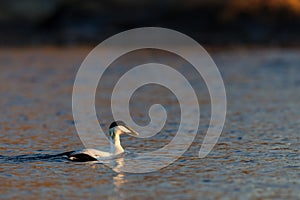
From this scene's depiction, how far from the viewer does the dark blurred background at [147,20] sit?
35.8 metres

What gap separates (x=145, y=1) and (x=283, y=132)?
78.7 feet

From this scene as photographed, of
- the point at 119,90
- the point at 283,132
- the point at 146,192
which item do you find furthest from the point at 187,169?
the point at 119,90

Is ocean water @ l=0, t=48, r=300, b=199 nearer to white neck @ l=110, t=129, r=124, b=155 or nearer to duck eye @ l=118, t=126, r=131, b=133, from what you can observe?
duck eye @ l=118, t=126, r=131, b=133

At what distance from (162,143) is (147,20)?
23481 mm

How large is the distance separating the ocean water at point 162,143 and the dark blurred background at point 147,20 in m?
9.55

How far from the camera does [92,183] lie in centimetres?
1128

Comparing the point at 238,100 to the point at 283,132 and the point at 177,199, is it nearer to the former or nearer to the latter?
the point at 283,132

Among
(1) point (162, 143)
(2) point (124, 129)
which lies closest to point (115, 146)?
(2) point (124, 129)

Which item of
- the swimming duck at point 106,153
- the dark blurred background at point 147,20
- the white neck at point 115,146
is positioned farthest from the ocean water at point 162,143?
the dark blurred background at point 147,20

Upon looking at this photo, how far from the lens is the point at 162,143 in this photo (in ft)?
46.8

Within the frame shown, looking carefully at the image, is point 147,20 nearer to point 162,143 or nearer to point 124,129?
point 162,143

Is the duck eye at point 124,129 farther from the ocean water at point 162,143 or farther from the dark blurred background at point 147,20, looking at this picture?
the dark blurred background at point 147,20

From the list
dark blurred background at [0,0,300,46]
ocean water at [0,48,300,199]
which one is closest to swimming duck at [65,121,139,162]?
ocean water at [0,48,300,199]

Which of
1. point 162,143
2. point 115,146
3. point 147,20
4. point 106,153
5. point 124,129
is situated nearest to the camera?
point 106,153
